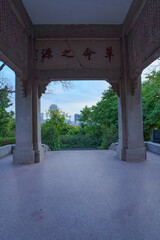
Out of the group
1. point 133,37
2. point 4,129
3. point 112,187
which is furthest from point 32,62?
point 4,129

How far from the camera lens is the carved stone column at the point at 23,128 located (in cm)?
470

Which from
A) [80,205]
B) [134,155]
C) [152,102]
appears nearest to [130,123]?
[134,155]

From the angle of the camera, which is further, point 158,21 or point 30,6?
point 30,6

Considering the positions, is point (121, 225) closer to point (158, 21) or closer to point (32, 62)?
point (158, 21)

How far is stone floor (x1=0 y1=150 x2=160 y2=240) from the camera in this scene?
1604 millimetres

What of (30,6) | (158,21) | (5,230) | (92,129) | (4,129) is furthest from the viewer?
(92,129)

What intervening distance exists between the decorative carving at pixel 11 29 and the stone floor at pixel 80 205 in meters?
3.16

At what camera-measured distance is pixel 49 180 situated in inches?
125

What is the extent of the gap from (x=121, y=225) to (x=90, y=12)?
515 centimetres

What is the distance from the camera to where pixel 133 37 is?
4480mm

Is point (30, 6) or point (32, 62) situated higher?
point (30, 6)

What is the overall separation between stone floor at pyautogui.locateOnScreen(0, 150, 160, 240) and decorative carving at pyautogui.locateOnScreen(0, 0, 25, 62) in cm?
316

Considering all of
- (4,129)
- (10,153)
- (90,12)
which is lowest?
(10,153)

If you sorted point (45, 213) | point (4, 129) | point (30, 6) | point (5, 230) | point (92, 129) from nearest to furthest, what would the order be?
point (5, 230) < point (45, 213) < point (30, 6) < point (4, 129) < point (92, 129)
